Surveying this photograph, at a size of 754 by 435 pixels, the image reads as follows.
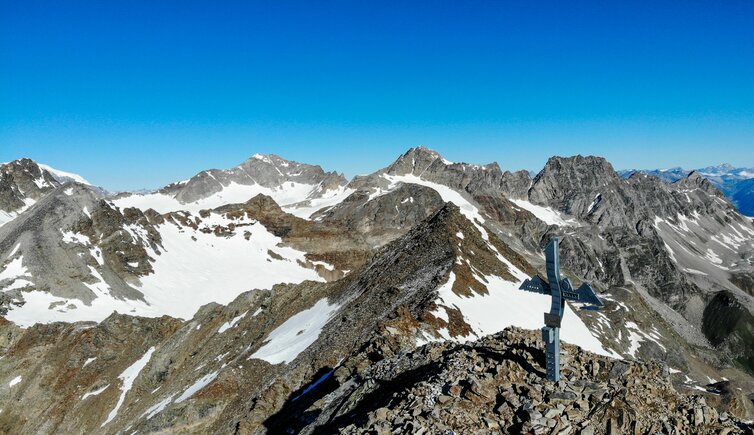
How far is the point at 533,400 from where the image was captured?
564 inches

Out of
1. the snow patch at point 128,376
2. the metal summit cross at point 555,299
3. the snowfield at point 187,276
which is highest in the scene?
the snowfield at point 187,276

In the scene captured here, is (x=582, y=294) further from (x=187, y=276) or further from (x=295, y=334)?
(x=187, y=276)

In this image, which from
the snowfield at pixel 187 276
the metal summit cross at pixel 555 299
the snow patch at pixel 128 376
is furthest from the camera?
the snowfield at pixel 187 276

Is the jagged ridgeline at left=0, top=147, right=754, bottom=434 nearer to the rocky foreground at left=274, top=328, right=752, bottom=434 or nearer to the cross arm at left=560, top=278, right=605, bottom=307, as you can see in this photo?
the rocky foreground at left=274, top=328, right=752, bottom=434

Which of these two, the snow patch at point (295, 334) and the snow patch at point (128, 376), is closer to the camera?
the snow patch at point (295, 334)

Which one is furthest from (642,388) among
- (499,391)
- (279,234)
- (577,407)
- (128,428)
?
(279,234)

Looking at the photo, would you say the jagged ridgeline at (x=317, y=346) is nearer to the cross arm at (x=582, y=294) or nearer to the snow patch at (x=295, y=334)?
the snow patch at (x=295, y=334)

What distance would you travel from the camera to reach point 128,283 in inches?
4154

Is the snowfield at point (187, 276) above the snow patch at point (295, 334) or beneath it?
above

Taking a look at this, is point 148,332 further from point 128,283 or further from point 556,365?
point 556,365

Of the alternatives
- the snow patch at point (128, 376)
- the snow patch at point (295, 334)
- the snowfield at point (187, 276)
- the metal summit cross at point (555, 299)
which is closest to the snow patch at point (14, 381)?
the snow patch at point (128, 376)

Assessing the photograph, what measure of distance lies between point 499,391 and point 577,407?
2.33m

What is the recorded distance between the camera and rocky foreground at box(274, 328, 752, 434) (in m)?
13.6

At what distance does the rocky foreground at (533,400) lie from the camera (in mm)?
13648
